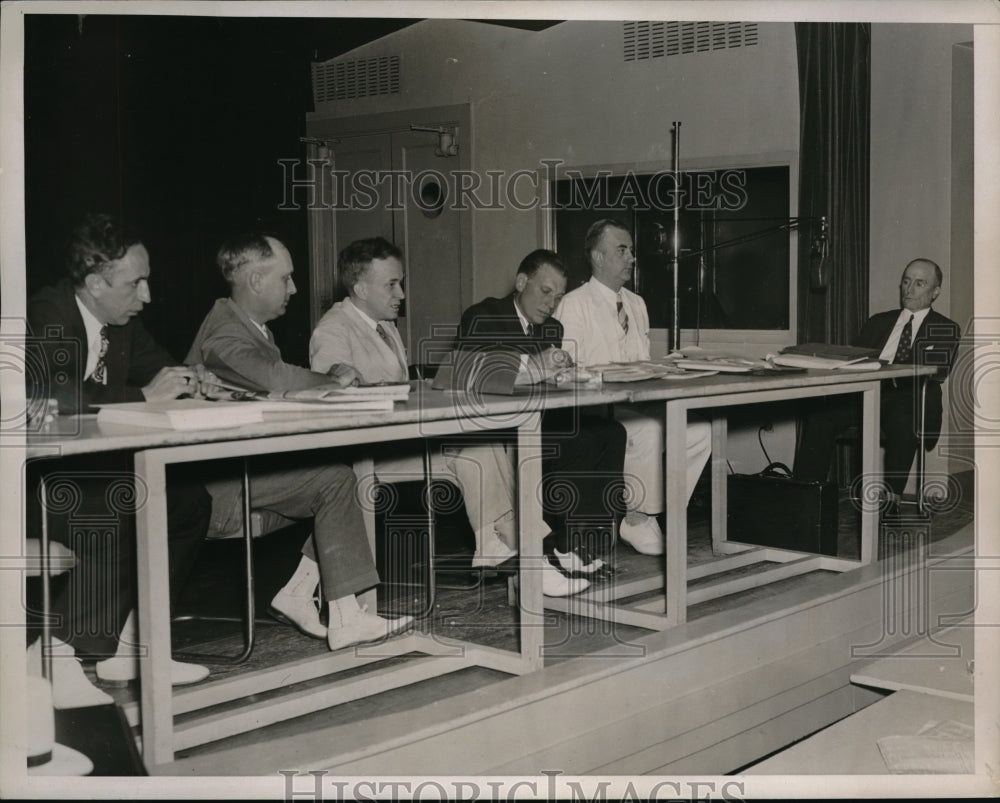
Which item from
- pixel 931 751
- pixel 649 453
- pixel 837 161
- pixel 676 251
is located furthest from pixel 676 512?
pixel 837 161

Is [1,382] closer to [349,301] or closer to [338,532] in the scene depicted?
[338,532]

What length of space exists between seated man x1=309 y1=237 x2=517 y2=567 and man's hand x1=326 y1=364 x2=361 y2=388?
345 millimetres

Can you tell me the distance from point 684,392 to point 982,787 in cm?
114

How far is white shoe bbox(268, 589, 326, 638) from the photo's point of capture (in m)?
2.73

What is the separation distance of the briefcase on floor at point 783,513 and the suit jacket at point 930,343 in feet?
3.33

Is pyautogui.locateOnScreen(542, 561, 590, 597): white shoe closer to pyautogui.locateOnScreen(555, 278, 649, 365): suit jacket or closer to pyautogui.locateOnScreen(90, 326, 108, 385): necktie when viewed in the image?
pyautogui.locateOnScreen(555, 278, 649, 365): suit jacket

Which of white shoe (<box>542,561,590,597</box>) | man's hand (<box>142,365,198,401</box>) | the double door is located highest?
the double door

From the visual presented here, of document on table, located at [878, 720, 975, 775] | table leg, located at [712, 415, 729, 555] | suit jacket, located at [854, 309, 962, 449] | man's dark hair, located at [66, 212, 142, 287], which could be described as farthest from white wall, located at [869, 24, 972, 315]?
man's dark hair, located at [66, 212, 142, 287]

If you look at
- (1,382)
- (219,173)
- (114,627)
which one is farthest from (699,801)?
(219,173)

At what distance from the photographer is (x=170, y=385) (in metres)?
2.31

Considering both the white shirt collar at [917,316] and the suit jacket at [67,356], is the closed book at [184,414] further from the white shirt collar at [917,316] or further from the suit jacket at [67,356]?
the white shirt collar at [917,316]

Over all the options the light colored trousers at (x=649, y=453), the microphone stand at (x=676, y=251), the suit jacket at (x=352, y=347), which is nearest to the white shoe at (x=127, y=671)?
the suit jacket at (x=352, y=347)

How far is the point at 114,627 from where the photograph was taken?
7.52 ft

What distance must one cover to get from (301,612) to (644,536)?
54.7 inches
